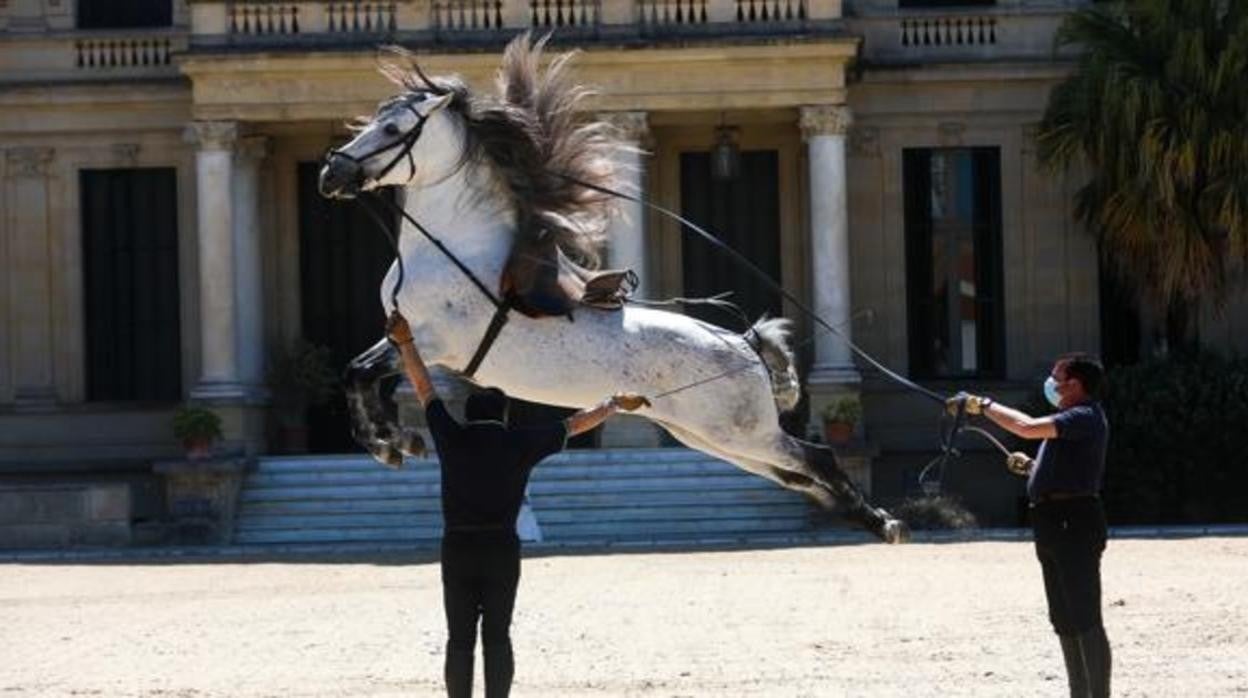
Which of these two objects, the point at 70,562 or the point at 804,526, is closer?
the point at 70,562

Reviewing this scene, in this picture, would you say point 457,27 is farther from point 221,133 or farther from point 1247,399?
point 1247,399

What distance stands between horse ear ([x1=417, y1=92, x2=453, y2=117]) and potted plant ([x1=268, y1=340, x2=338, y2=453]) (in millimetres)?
22190

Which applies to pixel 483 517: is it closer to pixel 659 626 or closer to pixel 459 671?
pixel 459 671

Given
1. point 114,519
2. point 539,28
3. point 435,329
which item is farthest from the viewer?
point 539,28

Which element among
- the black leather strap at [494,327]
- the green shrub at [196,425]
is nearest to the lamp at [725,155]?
the green shrub at [196,425]

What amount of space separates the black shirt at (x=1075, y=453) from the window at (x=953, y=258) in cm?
2202

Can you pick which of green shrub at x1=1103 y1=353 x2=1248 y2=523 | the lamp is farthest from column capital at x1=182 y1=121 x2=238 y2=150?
green shrub at x1=1103 y1=353 x2=1248 y2=523

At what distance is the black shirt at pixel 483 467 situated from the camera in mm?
10469

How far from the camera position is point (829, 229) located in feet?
102

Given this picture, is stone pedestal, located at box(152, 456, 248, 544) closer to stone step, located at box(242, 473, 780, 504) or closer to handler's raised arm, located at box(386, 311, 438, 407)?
stone step, located at box(242, 473, 780, 504)

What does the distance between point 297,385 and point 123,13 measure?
246 inches

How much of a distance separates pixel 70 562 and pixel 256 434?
5.18 metres

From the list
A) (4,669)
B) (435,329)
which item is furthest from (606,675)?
(435,329)

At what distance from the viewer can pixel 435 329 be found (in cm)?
1012
